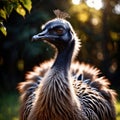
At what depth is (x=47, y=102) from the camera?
20.6 feet

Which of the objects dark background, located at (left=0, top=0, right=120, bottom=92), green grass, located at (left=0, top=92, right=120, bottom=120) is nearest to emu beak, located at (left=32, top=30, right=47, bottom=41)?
green grass, located at (left=0, top=92, right=120, bottom=120)

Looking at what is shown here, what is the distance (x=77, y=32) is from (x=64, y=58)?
29.9 feet

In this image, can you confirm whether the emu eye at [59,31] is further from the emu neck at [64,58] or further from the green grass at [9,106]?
the green grass at [9,106]

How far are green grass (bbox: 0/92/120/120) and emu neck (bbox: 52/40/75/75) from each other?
438 centimetres

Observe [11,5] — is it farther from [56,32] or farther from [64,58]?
[64,58]

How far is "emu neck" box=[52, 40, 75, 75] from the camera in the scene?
6484 millimetres

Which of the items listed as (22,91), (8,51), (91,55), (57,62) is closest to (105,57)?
(91,55)

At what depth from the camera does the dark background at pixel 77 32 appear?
613 inches

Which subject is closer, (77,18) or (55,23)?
(55,23)

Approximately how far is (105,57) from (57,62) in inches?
425

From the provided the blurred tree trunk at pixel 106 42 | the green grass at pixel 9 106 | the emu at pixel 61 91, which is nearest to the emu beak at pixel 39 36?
the emu at pixel 61 91

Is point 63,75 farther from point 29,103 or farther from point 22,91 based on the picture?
point 22,91

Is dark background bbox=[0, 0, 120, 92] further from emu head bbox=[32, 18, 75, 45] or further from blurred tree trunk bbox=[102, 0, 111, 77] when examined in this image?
emu head bbox=[32, 18, 75, 45]

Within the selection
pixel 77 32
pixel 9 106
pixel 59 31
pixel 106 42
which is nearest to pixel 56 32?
pixel 59 31
